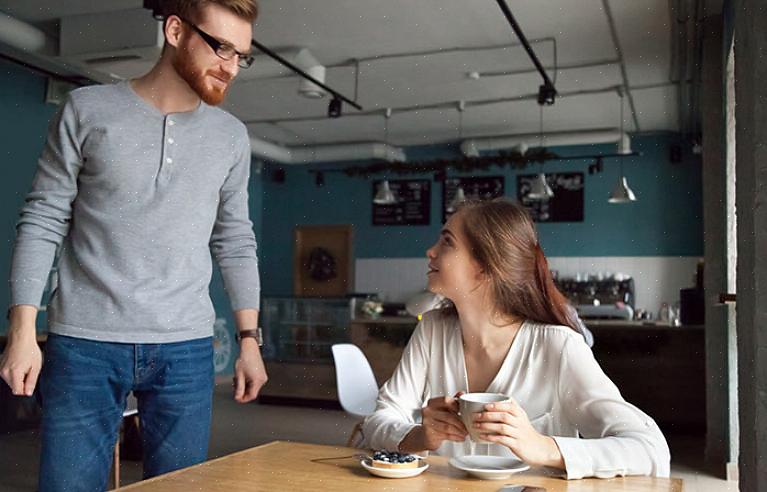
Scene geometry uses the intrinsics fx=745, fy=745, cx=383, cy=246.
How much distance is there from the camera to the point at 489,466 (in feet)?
4.37

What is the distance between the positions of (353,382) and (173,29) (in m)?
3.12

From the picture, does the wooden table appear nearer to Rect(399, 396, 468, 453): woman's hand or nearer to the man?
Rect(399, 396, 468, 453): woman's hand

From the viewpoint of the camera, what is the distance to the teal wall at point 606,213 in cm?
969

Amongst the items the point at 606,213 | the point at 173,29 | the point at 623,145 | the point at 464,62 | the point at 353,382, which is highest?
the point at 464,62

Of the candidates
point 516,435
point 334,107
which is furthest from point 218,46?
point 334,107

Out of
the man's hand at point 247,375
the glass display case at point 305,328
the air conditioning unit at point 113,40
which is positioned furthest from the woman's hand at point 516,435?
the glass display case at point 305,328

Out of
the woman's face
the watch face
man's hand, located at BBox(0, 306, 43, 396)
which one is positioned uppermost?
the woman's face

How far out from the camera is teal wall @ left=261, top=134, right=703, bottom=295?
31.8 ft

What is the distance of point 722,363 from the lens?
17.0 feet

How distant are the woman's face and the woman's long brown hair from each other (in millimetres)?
18

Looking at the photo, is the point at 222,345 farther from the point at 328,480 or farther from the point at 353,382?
the point at 328,480

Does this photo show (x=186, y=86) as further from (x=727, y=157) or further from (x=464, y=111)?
(x=464, y=111)

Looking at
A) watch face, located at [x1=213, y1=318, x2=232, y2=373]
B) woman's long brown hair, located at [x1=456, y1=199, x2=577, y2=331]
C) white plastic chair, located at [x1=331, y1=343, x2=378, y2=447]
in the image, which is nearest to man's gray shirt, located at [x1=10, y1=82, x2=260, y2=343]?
woman's long brown hair, located at [x1=456, y1=199, x2=577, y2=331]

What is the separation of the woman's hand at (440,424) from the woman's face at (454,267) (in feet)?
1.34
